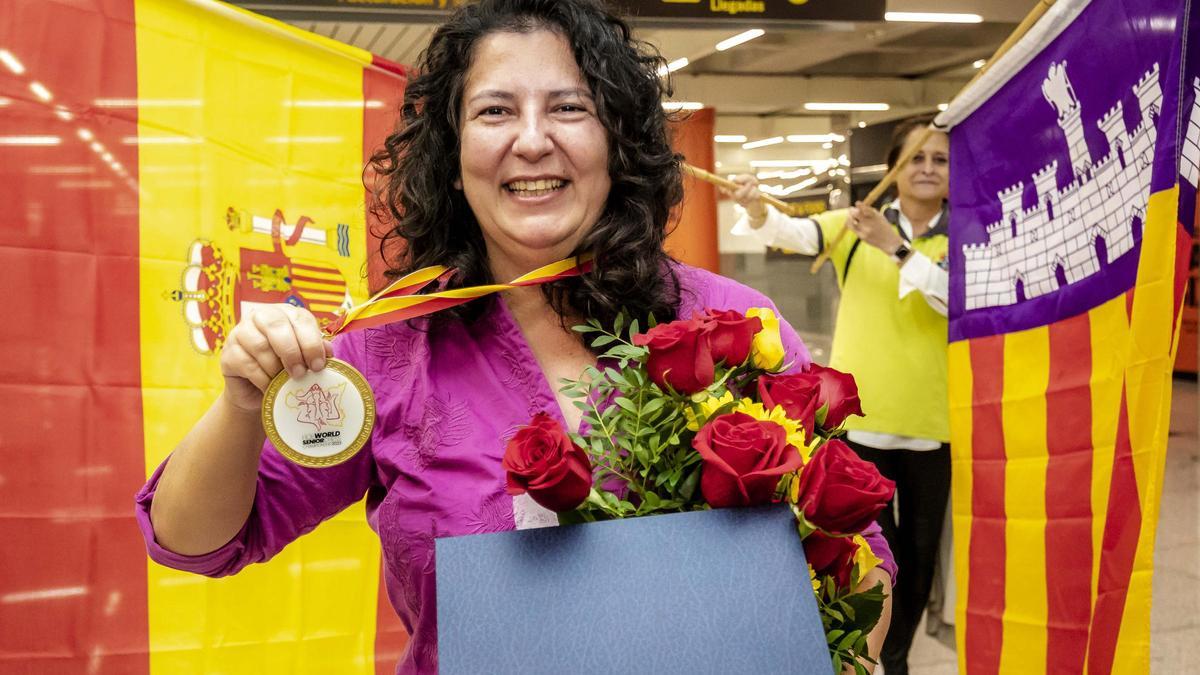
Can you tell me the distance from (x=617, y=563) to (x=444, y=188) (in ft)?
2.13

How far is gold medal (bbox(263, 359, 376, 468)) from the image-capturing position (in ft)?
3.80

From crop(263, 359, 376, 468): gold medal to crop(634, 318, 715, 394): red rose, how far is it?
1.04ft

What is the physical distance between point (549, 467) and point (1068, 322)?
1.48 m

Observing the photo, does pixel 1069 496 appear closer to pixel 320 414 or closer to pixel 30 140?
pixel 320 414

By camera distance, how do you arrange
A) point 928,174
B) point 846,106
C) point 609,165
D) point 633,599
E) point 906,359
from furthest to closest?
point 846,106 → point 928,174 → point 906,359 → point 609,165 → point 633,599

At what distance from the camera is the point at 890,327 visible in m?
3.48

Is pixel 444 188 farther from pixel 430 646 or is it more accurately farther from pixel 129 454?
pixel 129 454

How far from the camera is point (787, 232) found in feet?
12.7

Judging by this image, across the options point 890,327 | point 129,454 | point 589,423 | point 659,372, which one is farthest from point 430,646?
point 890,327

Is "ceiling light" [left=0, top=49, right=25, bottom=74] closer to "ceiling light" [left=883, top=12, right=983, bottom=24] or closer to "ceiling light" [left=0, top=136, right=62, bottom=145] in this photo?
"ceiling light" [left=0, top=136, right=62, bottom=145]

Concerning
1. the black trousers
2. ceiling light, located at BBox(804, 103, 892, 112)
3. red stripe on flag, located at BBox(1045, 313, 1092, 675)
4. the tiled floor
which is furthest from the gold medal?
ceiling light, located at BBox(804, 103, 892, 112)

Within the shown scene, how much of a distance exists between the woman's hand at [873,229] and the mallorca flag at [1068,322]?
63cm

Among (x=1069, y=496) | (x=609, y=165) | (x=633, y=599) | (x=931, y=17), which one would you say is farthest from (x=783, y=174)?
(x=633, y=599)

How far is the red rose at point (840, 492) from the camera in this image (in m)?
1.05
